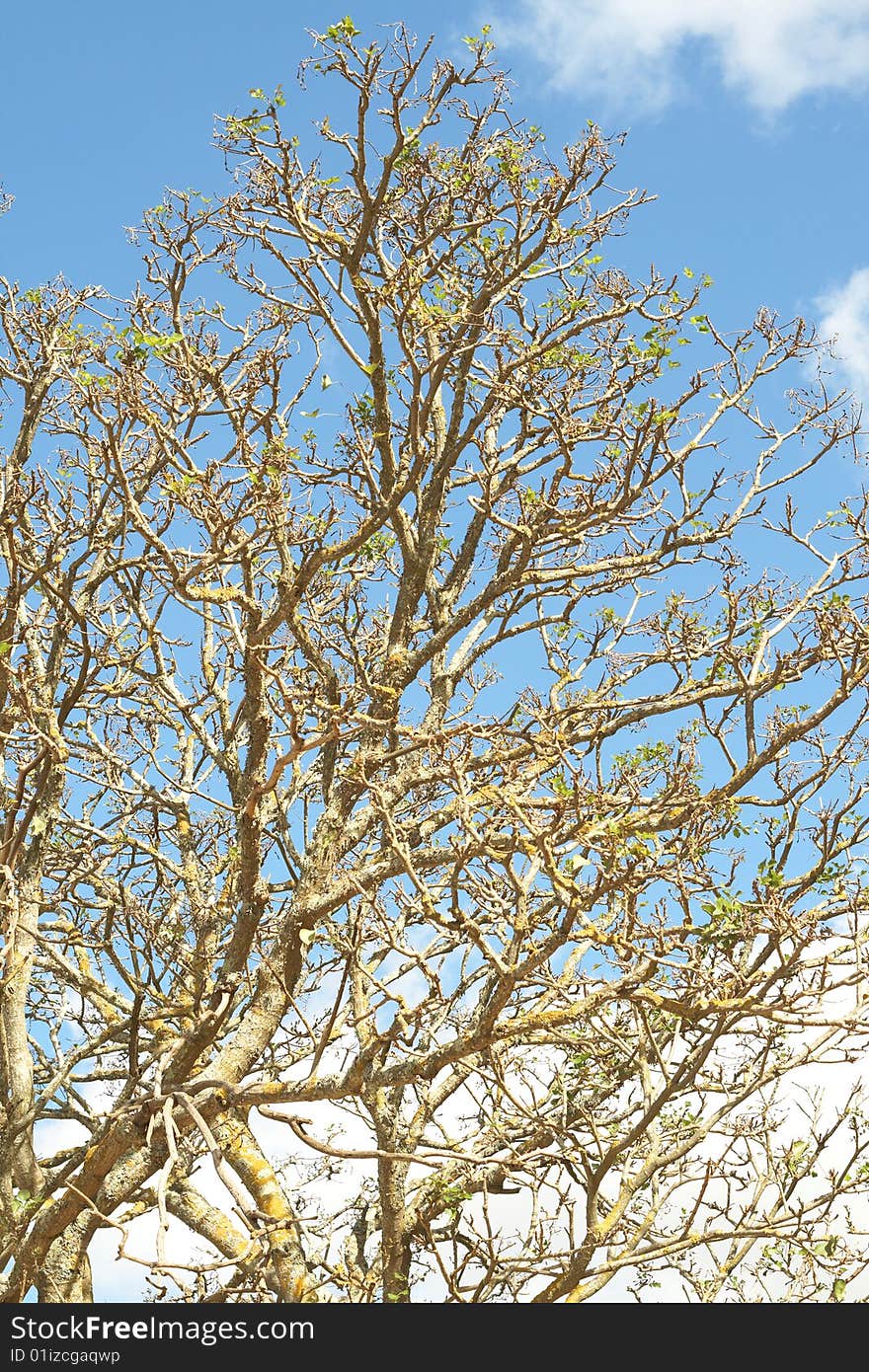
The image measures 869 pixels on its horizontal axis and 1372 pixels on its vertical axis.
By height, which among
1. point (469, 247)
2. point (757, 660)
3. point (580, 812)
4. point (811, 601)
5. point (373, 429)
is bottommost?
point (580, 812)

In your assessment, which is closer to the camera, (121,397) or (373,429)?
(121,397)

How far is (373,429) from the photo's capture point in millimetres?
10453

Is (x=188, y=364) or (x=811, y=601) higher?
(x=188, y=364)

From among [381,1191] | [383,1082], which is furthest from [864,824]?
[381,1191]

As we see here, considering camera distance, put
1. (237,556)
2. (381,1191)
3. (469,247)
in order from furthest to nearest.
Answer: (469,247) → (381,1191) → (237,556)

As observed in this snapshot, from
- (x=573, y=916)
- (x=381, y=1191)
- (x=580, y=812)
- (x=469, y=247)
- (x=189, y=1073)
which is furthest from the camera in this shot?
(x=469, y=247)

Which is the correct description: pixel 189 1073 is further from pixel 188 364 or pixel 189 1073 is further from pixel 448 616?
pixel 188 364

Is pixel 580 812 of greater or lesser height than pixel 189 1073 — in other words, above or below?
above

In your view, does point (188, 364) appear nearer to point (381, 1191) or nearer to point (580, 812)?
point (580, 812)
